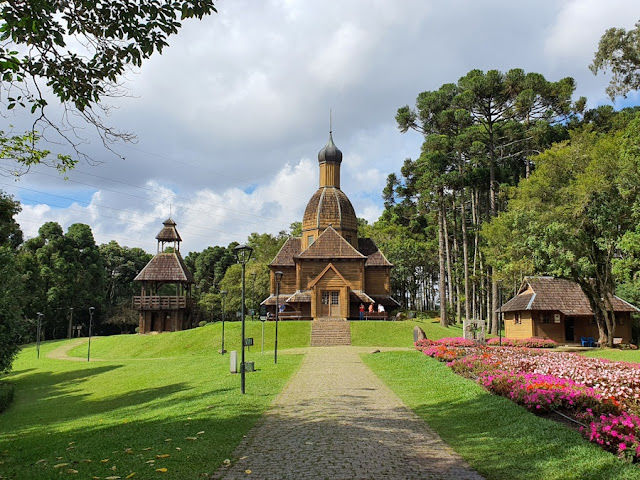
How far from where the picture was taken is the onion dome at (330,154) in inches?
2008

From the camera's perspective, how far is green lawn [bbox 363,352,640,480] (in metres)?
7.32

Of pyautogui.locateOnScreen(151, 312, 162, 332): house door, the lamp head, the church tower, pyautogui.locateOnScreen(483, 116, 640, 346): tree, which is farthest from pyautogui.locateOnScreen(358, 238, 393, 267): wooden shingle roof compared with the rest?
the lamp head

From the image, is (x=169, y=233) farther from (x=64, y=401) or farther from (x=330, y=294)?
(x=64, y=401)

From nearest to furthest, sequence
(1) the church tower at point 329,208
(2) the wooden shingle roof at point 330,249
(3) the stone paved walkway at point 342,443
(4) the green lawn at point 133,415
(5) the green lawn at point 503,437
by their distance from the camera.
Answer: (5) the green lawn at point 503,437 < (3) the stone paved walkway at point 342,443 < (4) the green lawn at point 133,415 < (2) the wooden shingle roof at point 330,249 < (1) the church tower at point 329,208

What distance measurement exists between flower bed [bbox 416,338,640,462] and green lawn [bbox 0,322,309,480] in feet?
19.8

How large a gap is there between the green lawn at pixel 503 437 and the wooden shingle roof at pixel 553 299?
79.6 feet

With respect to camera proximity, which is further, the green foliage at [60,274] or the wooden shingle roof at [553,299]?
the green foliage at [60,274]

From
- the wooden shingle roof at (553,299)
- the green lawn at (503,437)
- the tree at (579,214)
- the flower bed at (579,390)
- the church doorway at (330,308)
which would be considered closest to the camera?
the green lawn at (503,437)

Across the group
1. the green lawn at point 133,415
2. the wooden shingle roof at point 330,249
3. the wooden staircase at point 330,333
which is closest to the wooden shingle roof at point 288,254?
the wooden shingle roof at point 330,249

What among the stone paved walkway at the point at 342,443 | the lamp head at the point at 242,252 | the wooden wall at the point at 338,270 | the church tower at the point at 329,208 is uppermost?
the church tower at the point at 329,208

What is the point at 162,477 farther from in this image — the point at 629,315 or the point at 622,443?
the point at 629,315

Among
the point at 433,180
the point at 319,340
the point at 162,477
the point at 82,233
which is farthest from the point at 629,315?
the point at 82,233

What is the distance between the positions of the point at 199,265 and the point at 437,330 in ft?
164

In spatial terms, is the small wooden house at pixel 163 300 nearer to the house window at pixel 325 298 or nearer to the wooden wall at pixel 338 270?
the wooden wall at pixel 338 270
